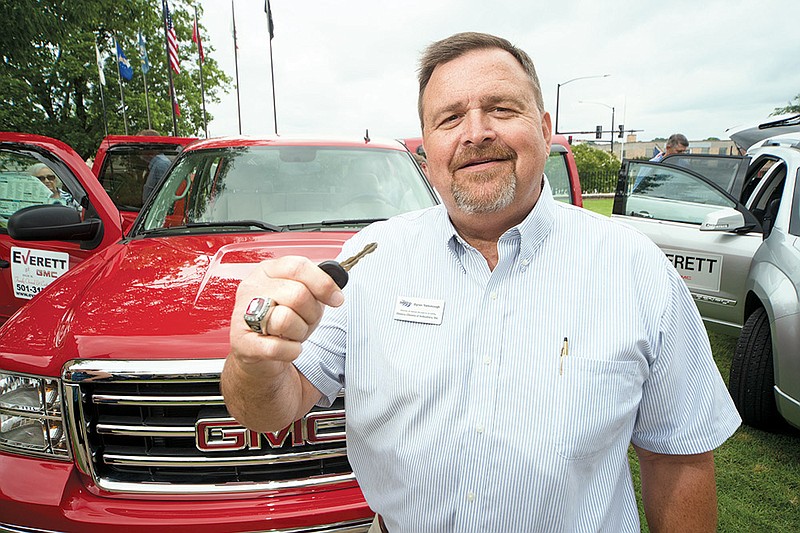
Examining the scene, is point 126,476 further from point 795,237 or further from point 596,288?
point 795,237

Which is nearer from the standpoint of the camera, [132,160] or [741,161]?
[741,161]

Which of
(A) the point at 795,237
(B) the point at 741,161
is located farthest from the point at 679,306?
(B) the point at 741,161

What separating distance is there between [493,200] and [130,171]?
21.4 ft

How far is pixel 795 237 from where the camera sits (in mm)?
3801

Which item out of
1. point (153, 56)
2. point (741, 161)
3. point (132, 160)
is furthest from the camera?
point (153, 56)

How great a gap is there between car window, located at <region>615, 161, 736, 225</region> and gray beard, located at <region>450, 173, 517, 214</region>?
4.02m

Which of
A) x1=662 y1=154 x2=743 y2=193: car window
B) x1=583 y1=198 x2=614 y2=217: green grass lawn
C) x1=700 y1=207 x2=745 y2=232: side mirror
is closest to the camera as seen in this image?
x1=700 y1=207 x2=745 y2=232: side mirror

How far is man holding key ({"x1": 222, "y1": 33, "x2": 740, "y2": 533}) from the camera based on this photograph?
4.65 feet

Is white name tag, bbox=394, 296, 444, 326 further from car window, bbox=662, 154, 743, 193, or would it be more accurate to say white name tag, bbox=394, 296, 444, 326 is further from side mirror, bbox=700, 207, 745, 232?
car window, bbox=662, 154, 743, 193

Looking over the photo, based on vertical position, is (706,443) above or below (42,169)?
below

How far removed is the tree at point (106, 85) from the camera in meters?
17.5

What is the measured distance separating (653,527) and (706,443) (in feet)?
1.03

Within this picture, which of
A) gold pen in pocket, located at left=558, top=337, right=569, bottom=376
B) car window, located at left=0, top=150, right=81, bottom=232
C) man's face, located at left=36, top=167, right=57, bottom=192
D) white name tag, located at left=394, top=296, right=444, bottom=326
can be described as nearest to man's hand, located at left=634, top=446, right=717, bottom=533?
gold pen in pocket, located at left=558, top=337, right=569, bottom=376

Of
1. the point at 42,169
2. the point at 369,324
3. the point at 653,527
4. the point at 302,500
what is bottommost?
the point at 302,500
